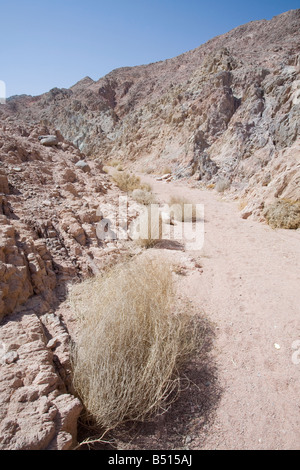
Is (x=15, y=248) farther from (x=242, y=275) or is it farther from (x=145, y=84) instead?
(x=145, y=84)

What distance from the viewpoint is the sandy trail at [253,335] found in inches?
61.7

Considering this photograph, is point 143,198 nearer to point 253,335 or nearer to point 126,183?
point 126,183

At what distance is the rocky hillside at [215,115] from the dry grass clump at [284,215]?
10.9 inches

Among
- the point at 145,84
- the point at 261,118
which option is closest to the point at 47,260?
the point at 261,118

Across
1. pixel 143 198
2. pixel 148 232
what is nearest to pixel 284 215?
pixel 148 232

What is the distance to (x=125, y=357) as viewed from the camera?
5.29 feet

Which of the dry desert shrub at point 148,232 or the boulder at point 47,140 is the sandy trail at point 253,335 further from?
the boulder at point 47,140

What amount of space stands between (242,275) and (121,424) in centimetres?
241

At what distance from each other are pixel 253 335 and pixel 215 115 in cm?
1395

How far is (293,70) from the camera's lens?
1128 cm

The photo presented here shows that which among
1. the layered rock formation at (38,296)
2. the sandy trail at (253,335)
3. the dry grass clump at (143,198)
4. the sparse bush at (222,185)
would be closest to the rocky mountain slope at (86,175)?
the layered rock formation at (38,296)

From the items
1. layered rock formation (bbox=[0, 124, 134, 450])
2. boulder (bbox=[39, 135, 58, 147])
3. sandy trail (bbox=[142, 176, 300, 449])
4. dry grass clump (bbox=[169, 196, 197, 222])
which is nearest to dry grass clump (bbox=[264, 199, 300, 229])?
sandy trail (bbox=[142, 176, 300, 449])

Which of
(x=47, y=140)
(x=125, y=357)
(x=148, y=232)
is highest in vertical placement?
(x=47, y=140)

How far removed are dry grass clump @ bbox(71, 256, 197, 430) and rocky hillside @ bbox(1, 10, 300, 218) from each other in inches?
196
